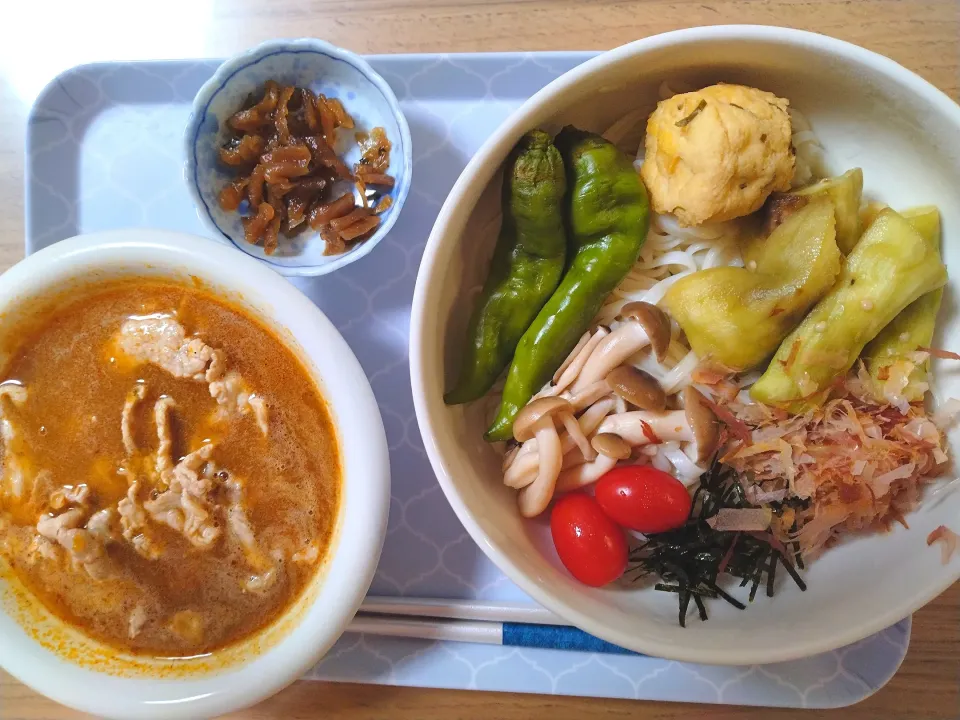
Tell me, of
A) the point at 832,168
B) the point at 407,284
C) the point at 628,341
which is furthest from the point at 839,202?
the point at 407,284

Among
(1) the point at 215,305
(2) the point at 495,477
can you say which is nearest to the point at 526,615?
(2) the point at 495,477

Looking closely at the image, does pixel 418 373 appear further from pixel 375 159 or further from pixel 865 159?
pixel 865 159

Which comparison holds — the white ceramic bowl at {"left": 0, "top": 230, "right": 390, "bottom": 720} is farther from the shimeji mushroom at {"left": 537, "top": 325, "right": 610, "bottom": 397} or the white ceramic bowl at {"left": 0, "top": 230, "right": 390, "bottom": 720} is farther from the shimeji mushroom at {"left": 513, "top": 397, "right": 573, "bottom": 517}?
the shimeji mushroom at {"left": 537, "top": 325, "right": 610, "bottom": 397}

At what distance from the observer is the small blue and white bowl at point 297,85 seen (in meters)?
1.69

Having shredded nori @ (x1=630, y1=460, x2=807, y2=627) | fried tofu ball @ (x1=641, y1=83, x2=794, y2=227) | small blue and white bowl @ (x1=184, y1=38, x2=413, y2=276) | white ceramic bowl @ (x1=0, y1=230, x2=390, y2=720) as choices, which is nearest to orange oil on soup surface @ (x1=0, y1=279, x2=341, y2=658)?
white ceramic bowl @ (x1=0, y1=230, x2=390, y2=720)

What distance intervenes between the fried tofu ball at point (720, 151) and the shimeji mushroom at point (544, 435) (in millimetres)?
517

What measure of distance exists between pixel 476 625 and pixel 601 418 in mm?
635

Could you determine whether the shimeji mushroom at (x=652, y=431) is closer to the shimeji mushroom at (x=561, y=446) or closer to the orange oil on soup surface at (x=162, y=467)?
the shimeji mushroom at (x=561, y=446)

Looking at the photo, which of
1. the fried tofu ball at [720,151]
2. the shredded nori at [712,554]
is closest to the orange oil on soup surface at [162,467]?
the shredded nori at [712,554]

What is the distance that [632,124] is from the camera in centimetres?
164

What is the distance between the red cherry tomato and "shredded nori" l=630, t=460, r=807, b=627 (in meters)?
0.06

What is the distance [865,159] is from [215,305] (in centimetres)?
160

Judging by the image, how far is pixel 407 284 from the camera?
5.94ft

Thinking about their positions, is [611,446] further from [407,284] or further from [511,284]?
[407,284]
